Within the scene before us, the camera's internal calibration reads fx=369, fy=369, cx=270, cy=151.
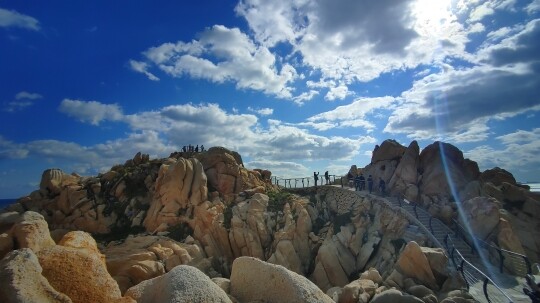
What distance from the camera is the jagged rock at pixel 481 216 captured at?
87.9 feet

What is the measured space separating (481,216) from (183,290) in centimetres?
2551

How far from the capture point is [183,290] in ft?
30.4

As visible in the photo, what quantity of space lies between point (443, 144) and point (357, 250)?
16.4 metres

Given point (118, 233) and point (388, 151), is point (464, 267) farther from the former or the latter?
point (118, 233)

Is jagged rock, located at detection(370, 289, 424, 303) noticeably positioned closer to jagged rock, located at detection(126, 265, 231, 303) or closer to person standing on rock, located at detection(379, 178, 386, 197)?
jagged rock, located at detection(126, 265, 231, 303)

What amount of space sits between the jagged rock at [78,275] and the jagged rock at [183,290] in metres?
0.83

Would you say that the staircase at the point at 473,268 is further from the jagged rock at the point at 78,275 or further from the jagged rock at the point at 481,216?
the jagged rock at the point at 78,275

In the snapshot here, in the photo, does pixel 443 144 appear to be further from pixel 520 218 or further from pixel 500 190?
pixel 520 218

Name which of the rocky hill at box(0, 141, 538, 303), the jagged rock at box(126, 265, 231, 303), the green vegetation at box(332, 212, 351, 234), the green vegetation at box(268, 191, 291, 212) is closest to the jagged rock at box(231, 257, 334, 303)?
the rocky hill at box(0, 141, 538, 303)

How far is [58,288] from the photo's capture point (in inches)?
335

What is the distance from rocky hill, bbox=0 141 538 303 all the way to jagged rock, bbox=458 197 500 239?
76mm

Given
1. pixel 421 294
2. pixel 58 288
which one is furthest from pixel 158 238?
pixel 58 288

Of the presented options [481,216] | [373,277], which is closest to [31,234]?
[373,277]

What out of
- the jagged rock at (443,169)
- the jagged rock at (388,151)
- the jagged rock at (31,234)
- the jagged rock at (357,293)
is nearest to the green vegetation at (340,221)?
the jagged rock at (443,169)
